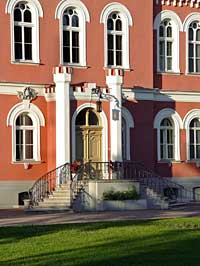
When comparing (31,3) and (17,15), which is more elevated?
(31,3)

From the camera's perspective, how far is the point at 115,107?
34.6m

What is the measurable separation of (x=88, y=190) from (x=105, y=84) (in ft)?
19.3

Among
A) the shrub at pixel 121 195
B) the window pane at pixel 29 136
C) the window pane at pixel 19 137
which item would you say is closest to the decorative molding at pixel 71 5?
the window pane at pixel 29 136

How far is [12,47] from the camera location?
3391 centimetres

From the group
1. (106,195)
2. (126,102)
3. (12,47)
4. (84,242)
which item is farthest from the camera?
(126,102)

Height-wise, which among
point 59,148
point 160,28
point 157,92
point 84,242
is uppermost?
point 160,28

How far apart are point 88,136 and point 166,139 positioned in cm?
506

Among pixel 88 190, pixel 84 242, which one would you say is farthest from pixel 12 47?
pixel 84 242

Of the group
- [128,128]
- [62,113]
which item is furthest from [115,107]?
[62,113]

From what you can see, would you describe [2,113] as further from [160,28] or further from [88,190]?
[160,28]

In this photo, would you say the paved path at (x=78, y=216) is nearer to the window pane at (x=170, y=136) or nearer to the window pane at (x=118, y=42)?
the window pane at (x=170, y=136)

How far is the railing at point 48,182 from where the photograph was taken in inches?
1284

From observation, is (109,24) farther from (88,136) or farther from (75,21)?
(88,136)

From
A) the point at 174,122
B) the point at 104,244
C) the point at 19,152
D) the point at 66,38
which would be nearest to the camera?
the point at 104,244
